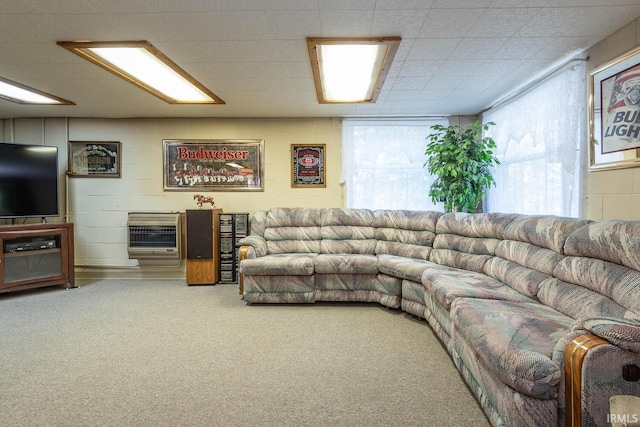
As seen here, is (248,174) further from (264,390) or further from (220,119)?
(264,390)

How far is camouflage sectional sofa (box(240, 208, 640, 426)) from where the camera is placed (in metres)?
1.29

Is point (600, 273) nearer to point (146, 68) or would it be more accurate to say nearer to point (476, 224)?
point (476, 224)

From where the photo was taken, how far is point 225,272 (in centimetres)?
473

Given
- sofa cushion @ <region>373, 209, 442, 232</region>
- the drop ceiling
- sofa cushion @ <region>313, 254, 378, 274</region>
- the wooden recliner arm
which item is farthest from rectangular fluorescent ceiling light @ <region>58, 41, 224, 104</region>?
the wooden recliner arm

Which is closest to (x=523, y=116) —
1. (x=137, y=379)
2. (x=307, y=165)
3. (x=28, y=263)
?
(x=307, y=165)

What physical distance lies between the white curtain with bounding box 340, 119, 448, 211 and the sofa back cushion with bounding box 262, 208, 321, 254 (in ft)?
2.72

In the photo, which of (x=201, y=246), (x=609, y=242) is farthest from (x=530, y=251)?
(x=201, y=246)

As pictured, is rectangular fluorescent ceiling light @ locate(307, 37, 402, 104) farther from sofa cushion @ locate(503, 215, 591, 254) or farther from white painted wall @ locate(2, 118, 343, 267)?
sofa cushion @ locate(503, 215, 591, 254)

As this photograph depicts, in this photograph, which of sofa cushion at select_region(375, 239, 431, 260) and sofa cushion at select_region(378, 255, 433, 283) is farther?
sofa cushion at select_region(375, 239, 431, 260)

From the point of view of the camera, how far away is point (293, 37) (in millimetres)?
2562

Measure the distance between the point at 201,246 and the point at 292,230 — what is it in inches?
50.8

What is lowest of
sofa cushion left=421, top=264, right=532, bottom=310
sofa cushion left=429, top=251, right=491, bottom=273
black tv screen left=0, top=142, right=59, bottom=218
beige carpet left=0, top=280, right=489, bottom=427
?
beige carpet left=0, top=280, right=489, bottom=427

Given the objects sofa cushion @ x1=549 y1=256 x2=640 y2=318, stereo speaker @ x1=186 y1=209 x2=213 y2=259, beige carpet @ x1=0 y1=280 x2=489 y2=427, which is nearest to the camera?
sofa cushion @ x1=549 y1=256 x2=640 y2=318

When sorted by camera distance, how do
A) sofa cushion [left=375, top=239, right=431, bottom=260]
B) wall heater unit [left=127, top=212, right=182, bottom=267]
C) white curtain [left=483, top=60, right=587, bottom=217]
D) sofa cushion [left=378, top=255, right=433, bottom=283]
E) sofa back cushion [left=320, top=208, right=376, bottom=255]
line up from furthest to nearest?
1. wall heater unit [left=127, top=212, right=182, bottom=267]
2. sofa back cushion [left=320, top=208, right=376, bottom=255]
3. sofa cushion [left=375, top=239, right=431, bottom=260]
4. sofa cushion [left=378, top=255, right=433, bottom=283]
5. white curtain [left=483, top=60, right=587, bottom=217]
